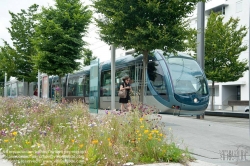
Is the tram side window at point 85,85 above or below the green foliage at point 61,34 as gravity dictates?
below

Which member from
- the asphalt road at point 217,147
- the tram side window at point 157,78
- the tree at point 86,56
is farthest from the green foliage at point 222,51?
the asphalt road at point 217,147

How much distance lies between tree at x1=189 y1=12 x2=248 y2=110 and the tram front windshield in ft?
39.9

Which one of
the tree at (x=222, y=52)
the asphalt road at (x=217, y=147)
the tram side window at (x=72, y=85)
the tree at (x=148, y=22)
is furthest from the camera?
the tree at (x=222, y=52)

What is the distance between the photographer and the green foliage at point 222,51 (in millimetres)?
27125

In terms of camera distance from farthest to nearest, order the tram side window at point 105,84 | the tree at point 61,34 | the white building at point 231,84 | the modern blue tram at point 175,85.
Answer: the white building at point 231,84 < the tram side window at point 105,84 < the tree at point 61,34 < the modern blue tram at point 175,85

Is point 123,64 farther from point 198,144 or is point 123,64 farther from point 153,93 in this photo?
point 198,144

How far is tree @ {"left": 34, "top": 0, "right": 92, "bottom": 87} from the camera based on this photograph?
19.4 m

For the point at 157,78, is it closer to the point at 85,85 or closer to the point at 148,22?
the point at 148,22

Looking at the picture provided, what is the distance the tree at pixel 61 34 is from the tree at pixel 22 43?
356 inches

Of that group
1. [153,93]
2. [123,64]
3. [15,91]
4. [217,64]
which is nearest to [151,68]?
[153,93]

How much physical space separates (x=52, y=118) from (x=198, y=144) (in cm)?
382

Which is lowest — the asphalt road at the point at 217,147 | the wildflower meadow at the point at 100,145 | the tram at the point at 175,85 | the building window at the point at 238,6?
the asphalt road at the point at 217,147

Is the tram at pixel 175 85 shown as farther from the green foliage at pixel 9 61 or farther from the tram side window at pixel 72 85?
the green foliage at pixel 9 61

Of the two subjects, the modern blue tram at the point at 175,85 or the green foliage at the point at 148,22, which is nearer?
the green foliage at the point at 148,22
